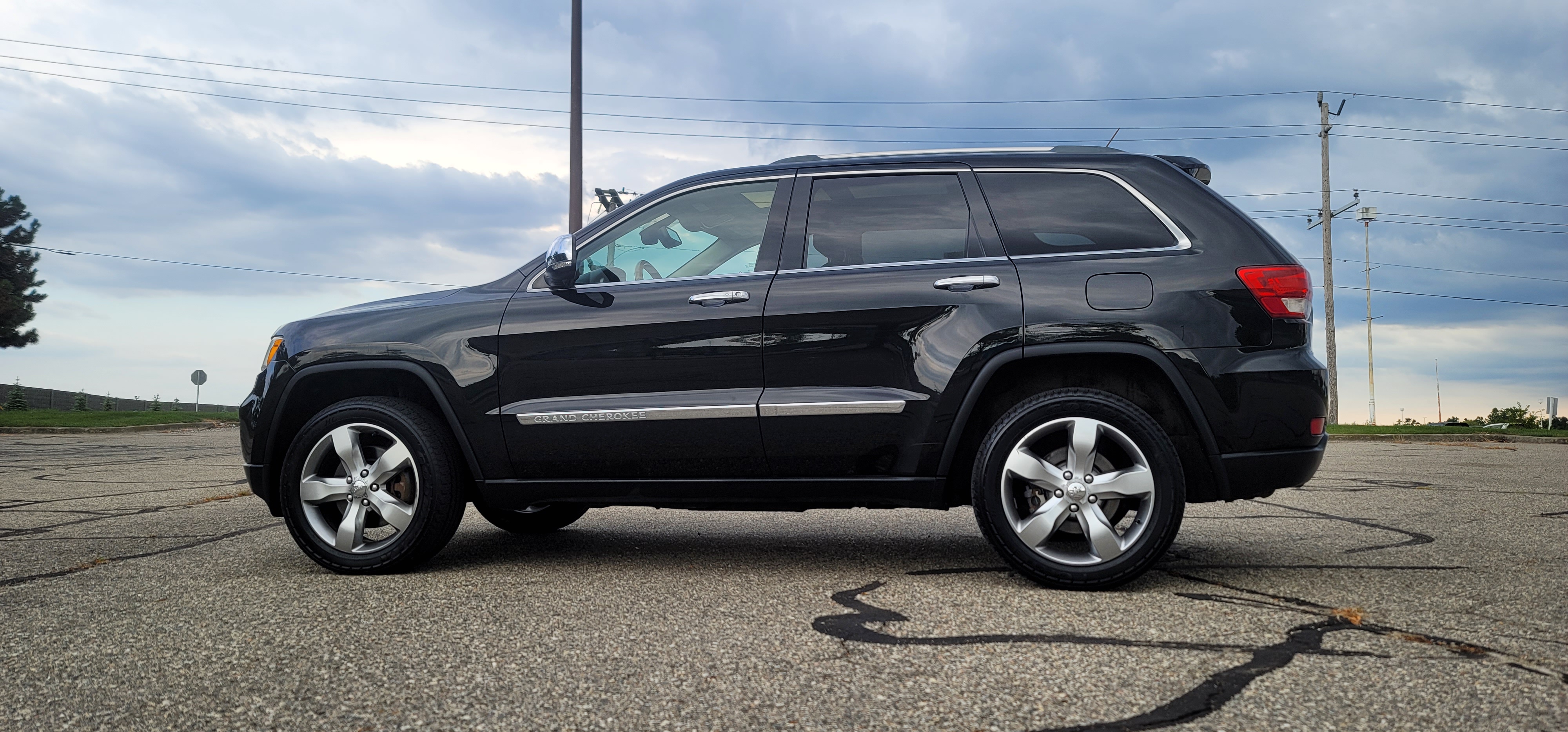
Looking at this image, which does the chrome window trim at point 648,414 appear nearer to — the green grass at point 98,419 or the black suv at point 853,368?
the black suv at point 853,368

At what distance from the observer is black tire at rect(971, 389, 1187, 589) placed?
3.72 metres

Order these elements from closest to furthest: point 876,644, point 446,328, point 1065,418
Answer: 1. point 876,644
2. point 1065,418
3. point 446,328

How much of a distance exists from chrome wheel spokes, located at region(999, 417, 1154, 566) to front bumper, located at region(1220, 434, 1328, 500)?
35 centimetres

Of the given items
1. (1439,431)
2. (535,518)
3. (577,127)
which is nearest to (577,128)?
(577,127)

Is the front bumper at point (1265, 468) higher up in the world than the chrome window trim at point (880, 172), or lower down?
lower down

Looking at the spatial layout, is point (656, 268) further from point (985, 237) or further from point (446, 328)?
point (985, 237)

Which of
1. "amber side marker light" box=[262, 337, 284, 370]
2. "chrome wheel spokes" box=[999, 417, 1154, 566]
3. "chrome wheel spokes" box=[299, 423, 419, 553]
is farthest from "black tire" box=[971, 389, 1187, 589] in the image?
"amber side marker light" box=[262, 337, 284, 370]

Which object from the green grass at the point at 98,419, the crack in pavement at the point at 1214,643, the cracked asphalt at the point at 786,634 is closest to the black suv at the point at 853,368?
the cracked asphalt at the point at 786,634

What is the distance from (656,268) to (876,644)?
2163 mm

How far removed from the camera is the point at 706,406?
4125 mm

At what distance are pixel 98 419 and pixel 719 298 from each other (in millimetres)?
31116

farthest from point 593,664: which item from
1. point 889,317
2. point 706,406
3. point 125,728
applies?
point 889,317

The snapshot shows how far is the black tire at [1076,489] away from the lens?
146 inches

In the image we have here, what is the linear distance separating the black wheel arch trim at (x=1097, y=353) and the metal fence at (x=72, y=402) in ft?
149
